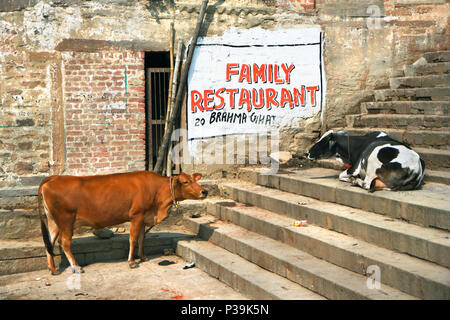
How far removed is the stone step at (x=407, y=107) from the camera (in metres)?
8.73

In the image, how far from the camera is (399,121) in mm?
9195

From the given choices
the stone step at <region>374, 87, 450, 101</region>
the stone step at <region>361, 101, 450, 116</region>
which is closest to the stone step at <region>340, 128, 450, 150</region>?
the stone step at <region>361, 101, 450, 116</region>

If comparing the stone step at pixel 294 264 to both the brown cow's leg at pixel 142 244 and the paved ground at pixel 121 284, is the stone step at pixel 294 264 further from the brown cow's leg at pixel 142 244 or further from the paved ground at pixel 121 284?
the brown cow's leg at pixel 142 244

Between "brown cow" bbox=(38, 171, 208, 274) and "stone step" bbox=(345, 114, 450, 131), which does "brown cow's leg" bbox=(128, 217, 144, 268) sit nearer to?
"brown cow" bbox=(38, 171, 208, 274)

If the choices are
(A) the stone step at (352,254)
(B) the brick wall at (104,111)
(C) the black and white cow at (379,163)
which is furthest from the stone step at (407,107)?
(B) the brick wall at (104,111)

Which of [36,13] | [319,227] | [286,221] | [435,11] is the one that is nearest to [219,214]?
[286,221]

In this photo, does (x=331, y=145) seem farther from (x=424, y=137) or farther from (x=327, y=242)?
(x=327, y=242)

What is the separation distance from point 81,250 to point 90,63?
3207 mm

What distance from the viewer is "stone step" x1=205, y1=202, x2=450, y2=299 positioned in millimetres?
5012

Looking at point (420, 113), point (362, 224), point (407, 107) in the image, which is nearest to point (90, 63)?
point (362, 224)

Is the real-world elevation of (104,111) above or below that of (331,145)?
above

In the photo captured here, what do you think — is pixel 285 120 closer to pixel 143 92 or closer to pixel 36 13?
pixel 143 92

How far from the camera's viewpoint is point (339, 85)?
410 inches

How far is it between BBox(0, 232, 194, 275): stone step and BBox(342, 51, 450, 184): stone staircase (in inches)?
134
